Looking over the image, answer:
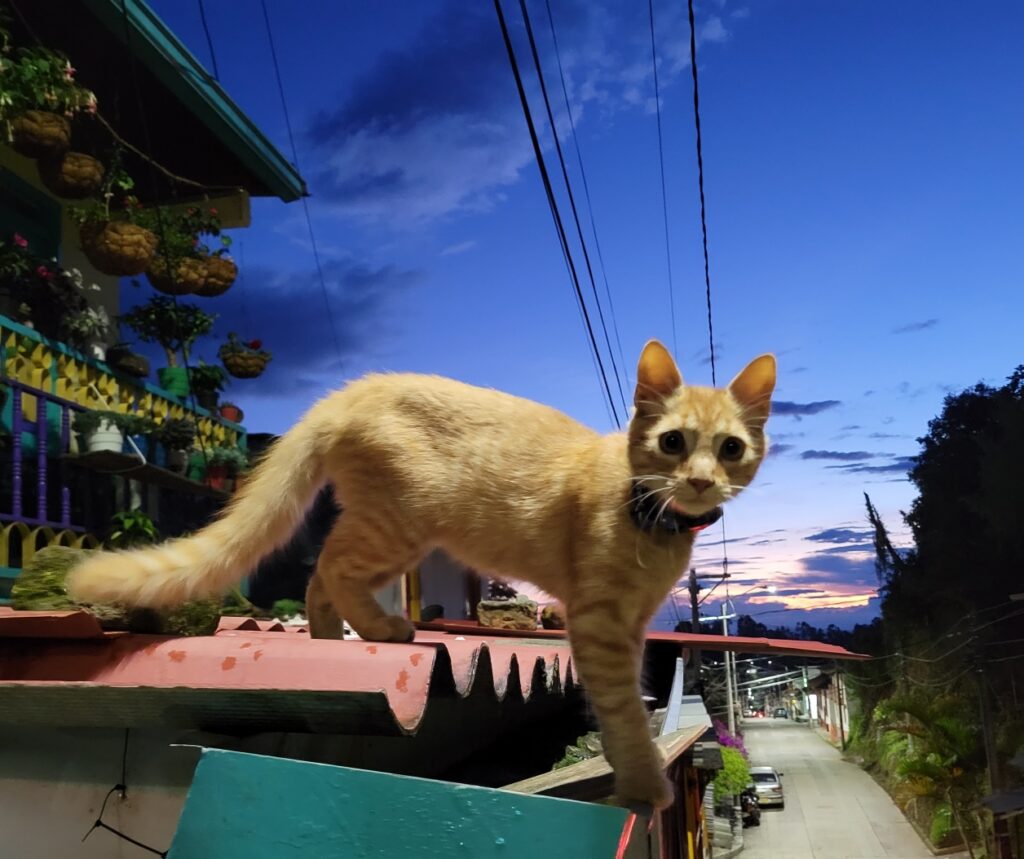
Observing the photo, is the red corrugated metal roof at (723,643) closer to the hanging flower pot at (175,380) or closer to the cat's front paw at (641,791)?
the cat's front paw at (641,791)

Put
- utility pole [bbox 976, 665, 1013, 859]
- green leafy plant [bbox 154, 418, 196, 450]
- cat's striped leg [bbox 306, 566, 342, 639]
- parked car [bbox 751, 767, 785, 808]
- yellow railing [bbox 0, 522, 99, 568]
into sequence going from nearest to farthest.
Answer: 1. cat's striped leg [bbox 306, 566, 342, 639]
2. yellow railing [bbox 0, 522, 99, 568]
3. green leafy plant [bbox 154, 418, 196, 450]
4. utility pole [bbox 976, 665, 1013, 859]
5. parked car [bbox 751, 767, 785, 808]

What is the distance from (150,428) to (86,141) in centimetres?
192

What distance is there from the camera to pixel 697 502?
145 centimetres

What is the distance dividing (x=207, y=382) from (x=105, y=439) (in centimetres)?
150

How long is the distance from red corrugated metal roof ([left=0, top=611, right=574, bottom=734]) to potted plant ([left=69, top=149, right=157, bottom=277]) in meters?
3.55

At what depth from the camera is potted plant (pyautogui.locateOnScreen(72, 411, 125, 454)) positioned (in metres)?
4.42

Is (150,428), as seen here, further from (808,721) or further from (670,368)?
(808,721)

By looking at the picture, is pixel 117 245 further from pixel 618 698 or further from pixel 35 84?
pixel 618 698

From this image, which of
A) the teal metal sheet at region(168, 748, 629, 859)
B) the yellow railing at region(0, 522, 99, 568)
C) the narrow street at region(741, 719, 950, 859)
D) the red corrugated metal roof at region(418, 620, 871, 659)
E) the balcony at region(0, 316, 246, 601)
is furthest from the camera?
the narrow street at region(741, 719, 950, 859)

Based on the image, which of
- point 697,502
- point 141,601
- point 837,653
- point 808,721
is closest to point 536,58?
point 697,502

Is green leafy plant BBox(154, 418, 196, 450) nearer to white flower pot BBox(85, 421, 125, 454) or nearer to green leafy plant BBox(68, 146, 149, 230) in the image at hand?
white flower pot BBox(85, 421, 125, 454)

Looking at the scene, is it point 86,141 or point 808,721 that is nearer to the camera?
point 86,141

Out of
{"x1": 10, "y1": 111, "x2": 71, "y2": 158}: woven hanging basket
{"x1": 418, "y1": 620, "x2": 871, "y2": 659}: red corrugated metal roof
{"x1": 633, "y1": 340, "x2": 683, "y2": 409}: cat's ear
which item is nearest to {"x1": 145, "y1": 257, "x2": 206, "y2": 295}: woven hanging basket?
{"x1": 10, "y1": 111, "x2": 71, "y2": 158}: woven hanging basket

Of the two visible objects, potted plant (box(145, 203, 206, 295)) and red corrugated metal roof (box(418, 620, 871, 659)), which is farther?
potted plant (box(145, 203, 206, 295))
